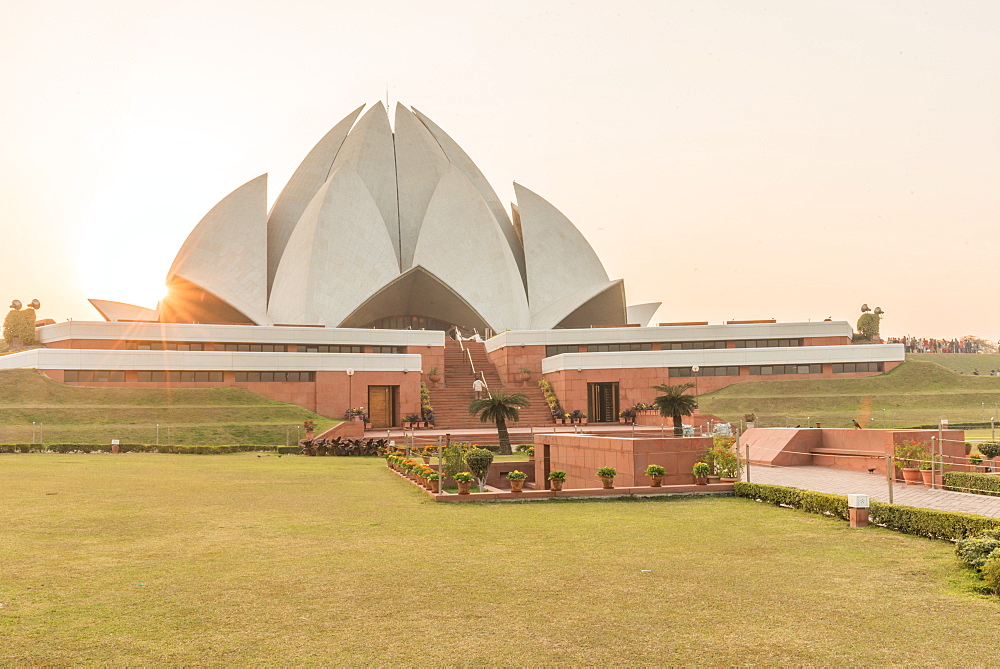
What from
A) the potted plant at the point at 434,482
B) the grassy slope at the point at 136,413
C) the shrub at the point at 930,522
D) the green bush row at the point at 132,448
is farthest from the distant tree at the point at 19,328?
the shrub at the point at 930,522

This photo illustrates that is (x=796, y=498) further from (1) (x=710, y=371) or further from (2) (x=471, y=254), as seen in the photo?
(2) (x=471, y=254)

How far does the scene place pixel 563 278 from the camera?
52.2m

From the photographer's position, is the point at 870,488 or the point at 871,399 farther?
the point at 871,399

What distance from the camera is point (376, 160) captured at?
54.6 meters

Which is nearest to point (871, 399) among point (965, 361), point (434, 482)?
point (434, 482)

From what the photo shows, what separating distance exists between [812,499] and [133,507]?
947 centimetres

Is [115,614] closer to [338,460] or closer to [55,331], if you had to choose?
[338,460]

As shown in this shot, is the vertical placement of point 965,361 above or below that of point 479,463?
above

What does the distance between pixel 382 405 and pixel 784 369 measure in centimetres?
1880

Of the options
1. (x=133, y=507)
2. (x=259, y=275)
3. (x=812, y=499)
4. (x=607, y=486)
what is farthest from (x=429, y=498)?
(x=259, y=275)

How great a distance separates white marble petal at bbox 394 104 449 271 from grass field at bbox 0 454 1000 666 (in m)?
42.9

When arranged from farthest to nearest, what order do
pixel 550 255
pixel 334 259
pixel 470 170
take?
pixel 470 170
pixel 550 255
pixel 334 259

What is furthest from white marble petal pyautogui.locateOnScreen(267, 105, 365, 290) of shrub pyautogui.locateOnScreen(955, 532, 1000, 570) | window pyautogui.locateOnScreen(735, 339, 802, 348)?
shrub pyautogui.locateOnScreen(955, 532, 1000, 570)

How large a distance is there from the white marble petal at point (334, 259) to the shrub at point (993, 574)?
41099 mm
